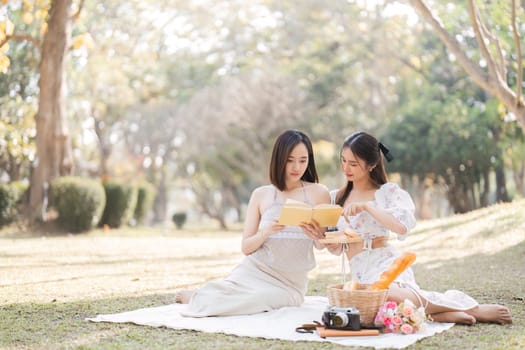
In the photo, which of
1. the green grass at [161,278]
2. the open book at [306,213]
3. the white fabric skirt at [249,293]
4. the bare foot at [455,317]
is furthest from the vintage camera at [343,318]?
the white fabric skirt at [249,293]

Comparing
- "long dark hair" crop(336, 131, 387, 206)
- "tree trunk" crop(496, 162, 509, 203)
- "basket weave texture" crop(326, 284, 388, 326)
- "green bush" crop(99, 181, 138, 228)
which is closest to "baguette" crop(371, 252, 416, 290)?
"basket weave texture" crop(326, 284, 388, 326)

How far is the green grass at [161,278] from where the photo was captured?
165 inches

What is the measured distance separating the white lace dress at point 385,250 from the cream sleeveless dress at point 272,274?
0.43 m

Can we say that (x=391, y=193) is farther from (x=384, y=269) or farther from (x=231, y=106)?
(x=231, y=106)

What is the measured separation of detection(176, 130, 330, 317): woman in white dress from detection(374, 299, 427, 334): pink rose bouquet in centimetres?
86

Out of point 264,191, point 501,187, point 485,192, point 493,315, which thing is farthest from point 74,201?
point 501,187

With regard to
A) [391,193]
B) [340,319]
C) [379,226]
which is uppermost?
[391,193]

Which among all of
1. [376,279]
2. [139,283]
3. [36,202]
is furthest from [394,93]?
[376,279]

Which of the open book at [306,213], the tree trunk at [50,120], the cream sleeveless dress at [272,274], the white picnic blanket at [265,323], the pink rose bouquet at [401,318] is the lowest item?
the white picnic blanket at [265,323]

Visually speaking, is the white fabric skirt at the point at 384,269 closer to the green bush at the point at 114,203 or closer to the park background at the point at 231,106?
the park background at the point at 231,106

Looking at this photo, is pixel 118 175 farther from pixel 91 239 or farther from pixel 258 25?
pixel 91 239

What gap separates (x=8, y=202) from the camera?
52.2 feet

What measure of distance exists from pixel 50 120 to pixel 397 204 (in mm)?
12230

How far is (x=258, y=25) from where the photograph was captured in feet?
95.3
